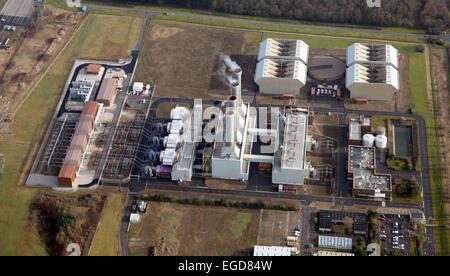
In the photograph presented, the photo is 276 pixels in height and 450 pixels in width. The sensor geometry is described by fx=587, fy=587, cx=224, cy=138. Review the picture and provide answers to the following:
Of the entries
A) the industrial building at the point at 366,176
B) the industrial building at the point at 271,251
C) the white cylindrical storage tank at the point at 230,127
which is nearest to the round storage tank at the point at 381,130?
the industrial building at the point at 366,176

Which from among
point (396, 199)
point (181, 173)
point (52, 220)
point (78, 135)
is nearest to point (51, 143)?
point (78, 135)

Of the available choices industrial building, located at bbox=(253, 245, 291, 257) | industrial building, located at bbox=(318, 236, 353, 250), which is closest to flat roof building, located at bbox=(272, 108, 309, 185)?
industrial building, located at bbox=(318, 236, 353, 250)

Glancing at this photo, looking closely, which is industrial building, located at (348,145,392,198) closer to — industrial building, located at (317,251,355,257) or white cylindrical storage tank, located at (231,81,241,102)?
industrial building, located at (317,251,355,257)

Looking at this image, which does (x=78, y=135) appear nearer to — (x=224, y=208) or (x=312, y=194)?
(x=224, y=208)

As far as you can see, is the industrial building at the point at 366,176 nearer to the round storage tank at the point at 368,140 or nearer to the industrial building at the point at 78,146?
the round storage tank at the point at 368,140

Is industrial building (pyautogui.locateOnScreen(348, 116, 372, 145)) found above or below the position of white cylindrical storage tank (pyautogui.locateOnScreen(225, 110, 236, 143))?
above

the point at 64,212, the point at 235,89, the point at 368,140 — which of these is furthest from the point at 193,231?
the point at 368,140

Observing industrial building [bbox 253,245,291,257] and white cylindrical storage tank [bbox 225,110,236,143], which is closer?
industrial building [bbox 253,245,291,257]

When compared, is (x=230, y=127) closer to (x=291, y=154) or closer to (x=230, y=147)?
(x=230, y=147)
